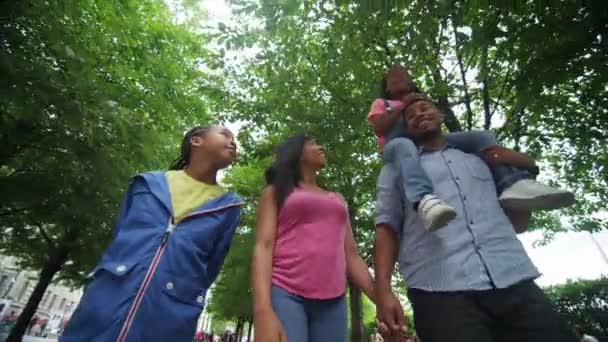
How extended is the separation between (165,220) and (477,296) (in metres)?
1.57

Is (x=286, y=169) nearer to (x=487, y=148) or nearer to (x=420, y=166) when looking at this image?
(x=420, y=166)

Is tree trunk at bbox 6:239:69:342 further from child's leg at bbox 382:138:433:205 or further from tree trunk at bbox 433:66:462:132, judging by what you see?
child's leg at bbox 382:138:433:205

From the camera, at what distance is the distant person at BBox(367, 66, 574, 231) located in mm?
1618

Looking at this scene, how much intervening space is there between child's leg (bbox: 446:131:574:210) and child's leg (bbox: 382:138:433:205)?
0.32m

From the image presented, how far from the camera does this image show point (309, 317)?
1.93 m

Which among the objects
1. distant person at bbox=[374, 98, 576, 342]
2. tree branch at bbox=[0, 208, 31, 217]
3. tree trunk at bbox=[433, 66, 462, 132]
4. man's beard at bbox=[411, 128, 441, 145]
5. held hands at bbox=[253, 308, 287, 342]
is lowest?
held hands at bbox=[253, 308, 287, 342]

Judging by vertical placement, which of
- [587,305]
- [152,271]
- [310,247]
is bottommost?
[152,271]

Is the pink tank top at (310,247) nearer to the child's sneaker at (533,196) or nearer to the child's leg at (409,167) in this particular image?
the child's leg at (409,167)

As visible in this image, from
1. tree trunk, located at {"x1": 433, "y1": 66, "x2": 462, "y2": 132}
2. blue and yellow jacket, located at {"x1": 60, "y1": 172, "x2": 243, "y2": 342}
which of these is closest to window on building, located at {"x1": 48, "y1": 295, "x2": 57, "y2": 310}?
tree trunk, located at {"x1": 433, "y1": 66, "x2": 462, "y2": 132}

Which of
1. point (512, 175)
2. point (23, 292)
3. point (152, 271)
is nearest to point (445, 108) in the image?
point (512, 175)

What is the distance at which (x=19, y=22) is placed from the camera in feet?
15.2

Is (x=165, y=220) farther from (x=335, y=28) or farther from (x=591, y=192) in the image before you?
(x=591, y=192)

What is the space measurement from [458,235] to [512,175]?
47 centimetres

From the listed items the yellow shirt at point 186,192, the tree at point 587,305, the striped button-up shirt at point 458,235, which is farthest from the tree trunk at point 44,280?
the tree at point 587,305
